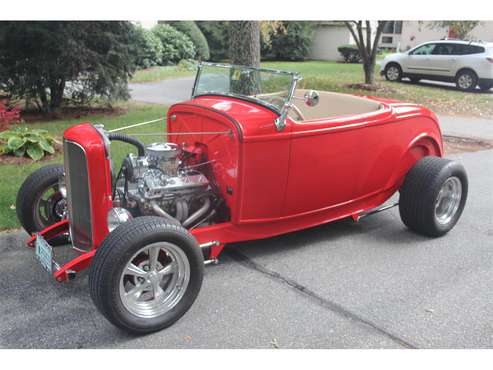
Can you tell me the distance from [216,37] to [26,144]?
21.2m

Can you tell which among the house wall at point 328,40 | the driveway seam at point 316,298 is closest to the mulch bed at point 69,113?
the driveway seam at point 316,298

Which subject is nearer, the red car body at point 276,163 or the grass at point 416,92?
the red car body at point 276,163

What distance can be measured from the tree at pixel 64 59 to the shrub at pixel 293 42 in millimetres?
17291

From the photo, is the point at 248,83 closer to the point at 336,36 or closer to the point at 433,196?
the point at 433,196

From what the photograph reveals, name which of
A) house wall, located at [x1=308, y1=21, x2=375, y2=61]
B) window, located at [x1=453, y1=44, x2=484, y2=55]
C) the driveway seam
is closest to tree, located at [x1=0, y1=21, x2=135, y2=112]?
the driveway seam

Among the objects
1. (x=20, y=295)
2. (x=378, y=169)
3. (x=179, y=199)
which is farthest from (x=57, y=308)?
(x=378, y=169)

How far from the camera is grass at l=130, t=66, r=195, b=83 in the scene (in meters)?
17.6

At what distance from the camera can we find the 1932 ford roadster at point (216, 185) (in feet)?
9.99

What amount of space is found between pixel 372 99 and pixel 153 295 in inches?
117

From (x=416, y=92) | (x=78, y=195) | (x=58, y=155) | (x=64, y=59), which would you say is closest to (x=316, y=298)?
(x=78, y=195)

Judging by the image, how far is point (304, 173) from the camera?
12.7ft

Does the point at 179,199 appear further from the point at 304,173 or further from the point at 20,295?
the point at 20,295

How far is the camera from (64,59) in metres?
9.20

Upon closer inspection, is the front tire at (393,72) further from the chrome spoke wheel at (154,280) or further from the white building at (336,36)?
the chrome spoke wheel at (154,280)
